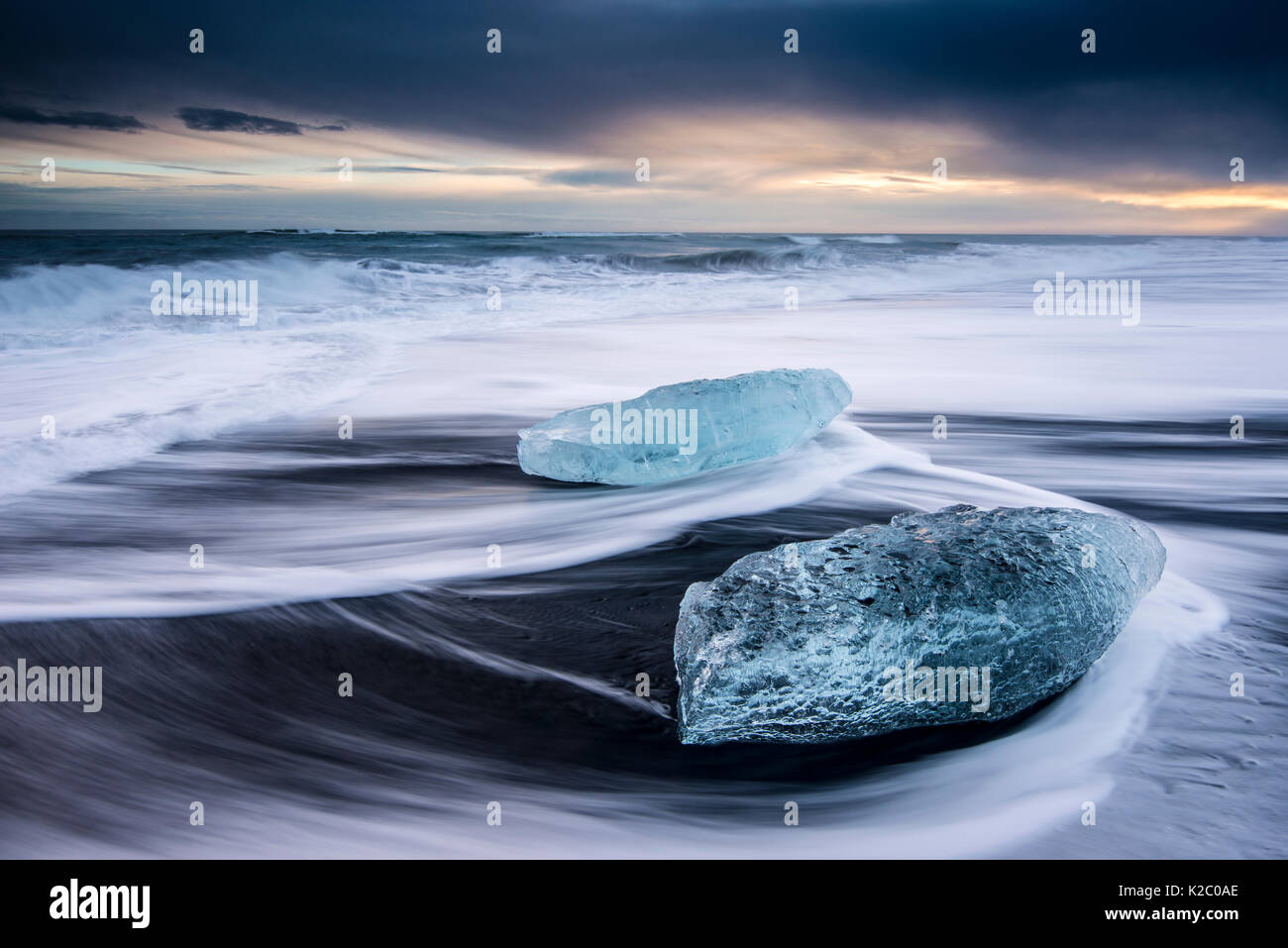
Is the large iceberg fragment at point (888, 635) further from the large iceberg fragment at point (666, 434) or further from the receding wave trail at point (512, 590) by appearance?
the large iceberg fragment at point (666, 434)

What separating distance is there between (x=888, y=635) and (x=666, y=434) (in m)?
2.40

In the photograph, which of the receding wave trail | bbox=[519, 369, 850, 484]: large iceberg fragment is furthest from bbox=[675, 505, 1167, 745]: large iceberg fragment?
bbox=[519, 369, 850, 484]: large iceberg fragment

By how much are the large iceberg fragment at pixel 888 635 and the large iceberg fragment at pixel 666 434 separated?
199 cm

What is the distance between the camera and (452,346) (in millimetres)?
9562

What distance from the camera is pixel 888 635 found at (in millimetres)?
2264

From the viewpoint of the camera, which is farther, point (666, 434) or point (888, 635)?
point (666, 434)

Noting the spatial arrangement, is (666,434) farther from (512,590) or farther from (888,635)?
(888,635)

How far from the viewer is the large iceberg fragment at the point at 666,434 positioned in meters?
4.47

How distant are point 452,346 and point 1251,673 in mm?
8042

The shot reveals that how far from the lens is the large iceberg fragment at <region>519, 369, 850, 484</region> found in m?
4.47

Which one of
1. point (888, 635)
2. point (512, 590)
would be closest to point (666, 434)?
point (512, 590)

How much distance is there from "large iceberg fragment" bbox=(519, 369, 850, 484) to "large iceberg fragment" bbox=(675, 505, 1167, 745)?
6.52ft

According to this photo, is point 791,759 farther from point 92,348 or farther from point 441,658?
point 92,348

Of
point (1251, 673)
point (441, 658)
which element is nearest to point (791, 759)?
point (441, 658)
